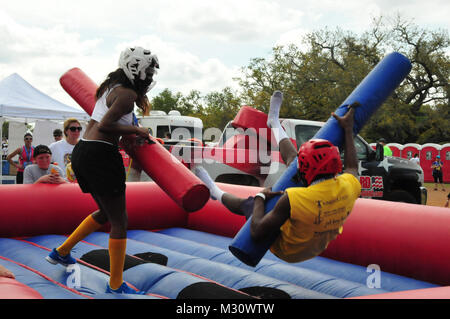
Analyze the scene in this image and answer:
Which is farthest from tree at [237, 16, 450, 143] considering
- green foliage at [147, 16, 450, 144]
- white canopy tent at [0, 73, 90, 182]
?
white canopy tent at [0, 73, 90, 182]

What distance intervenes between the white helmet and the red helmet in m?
1.20

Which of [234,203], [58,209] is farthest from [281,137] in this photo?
[58,209]

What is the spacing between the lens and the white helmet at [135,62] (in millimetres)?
2963

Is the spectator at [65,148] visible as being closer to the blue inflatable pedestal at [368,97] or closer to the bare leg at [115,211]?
the bare leg at [115,211]

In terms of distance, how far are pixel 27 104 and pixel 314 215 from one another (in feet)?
35.6

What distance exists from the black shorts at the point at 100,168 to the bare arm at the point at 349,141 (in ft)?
4.95

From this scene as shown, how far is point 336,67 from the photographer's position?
2759 cm

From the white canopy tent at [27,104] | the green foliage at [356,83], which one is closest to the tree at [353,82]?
the green foliage at [356,83]

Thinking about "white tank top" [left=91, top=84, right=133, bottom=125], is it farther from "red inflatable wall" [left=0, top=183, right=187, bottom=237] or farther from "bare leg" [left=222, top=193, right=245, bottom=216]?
"red inflatable wall" [left=0, top=183, right=187, bottom=237]

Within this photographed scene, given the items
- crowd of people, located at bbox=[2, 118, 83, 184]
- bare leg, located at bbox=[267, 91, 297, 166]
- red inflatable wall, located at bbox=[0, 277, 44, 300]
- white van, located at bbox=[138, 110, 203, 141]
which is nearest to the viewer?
red inflatable wall, located at bbox=[0, 277, 44, 300]

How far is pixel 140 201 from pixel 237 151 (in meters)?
2.07

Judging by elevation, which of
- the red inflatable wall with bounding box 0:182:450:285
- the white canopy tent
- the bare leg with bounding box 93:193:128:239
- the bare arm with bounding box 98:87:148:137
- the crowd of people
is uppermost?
the white canopy tent

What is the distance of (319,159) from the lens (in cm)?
255

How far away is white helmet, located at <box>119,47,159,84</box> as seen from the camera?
9.72 feet
